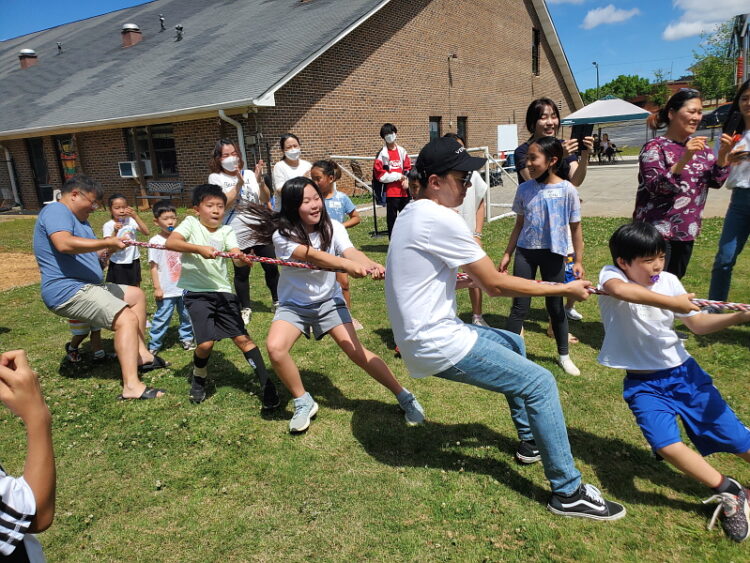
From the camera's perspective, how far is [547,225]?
429cm

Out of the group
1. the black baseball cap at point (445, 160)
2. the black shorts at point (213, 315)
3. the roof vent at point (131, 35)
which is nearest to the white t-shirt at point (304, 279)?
the black shorts at point (213, 315)

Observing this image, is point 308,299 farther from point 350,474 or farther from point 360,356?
point 350,474

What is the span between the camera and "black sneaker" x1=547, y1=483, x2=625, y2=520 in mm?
2785

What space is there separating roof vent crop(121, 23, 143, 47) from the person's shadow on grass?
81.9 feet

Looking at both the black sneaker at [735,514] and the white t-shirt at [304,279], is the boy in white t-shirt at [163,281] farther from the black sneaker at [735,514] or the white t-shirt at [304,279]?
the black sneaker at [735,514]

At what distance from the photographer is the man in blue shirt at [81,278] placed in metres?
4.43

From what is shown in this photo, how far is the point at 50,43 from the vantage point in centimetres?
2964

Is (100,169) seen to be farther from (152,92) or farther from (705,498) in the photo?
(705,498)

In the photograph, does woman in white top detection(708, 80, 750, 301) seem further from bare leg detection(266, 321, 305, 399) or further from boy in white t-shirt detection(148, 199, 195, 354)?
boy in white t-shirt detection(148, 199, 195, 354)

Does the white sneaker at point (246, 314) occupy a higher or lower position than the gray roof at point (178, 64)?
lower

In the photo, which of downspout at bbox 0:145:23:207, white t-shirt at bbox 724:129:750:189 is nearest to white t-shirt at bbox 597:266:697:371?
white t-shirt at bbox 724:129:750:189

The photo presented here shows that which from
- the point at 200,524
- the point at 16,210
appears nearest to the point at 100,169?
the point at 16,210

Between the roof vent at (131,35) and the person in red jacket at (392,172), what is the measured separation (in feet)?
65.3

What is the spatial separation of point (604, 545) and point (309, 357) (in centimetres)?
325
